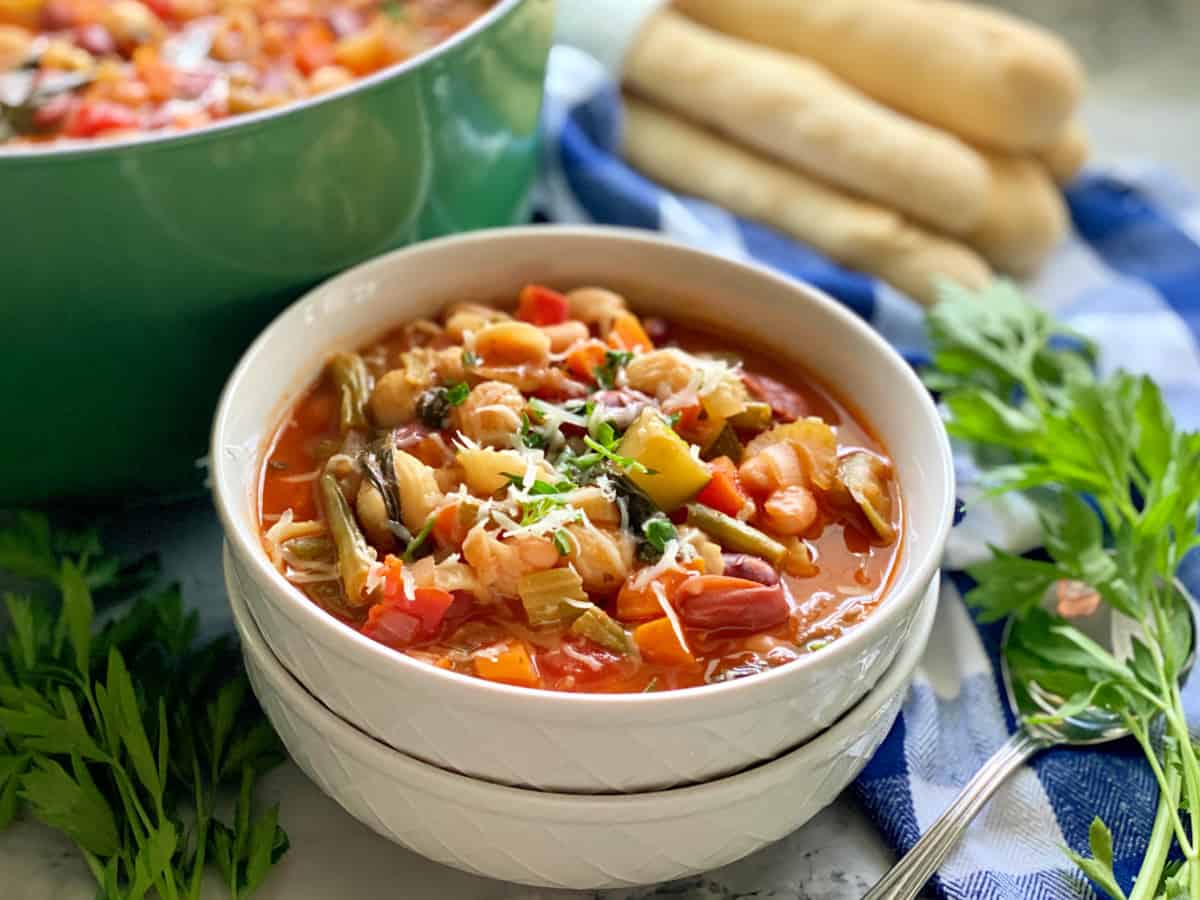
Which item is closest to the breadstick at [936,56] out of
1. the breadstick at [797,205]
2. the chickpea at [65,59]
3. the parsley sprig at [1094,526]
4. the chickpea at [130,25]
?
the breadstick at [797,205]

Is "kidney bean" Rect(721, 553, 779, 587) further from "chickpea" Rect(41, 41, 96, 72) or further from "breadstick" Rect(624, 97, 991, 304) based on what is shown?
"chickpea" Rect(41, 41, 96, 72)

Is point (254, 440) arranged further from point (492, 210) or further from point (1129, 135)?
point (1129, 135)

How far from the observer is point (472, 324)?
74.0 inches

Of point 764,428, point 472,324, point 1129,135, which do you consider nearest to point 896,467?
point 764,428

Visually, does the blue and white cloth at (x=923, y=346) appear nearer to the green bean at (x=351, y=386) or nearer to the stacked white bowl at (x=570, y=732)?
the stacked white bowl at (x=570, y=732)

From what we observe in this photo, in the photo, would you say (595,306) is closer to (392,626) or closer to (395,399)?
(395,399)

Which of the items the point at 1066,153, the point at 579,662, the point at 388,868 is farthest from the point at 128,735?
the point at 1066,153

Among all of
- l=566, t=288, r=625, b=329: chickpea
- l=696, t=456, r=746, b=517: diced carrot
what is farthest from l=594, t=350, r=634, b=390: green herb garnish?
l=696, t=456, r=746, b=517: diced carrot

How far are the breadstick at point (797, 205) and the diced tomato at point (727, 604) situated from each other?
1.17 metres

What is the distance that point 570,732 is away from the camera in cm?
135

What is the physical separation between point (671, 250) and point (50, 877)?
1.13 m

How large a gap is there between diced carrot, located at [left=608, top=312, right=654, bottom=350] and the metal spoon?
64 cm

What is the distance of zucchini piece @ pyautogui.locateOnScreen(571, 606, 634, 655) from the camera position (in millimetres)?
1478

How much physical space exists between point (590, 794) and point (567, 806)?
0.10 ft
